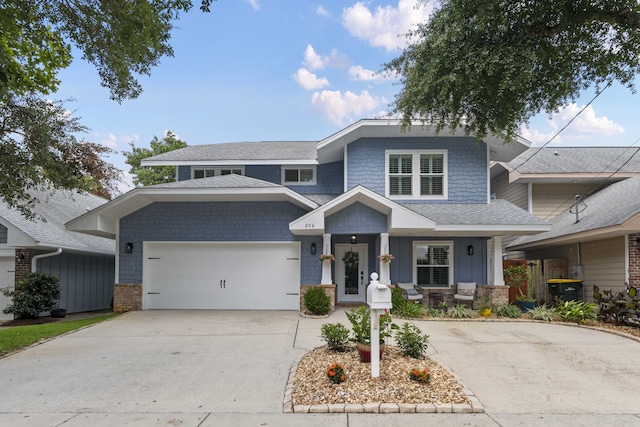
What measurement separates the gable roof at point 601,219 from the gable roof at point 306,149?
2887mm

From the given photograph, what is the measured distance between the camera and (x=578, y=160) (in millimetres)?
17062

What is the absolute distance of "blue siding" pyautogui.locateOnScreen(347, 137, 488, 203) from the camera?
1321 centimetres

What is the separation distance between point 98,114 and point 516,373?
10.7m

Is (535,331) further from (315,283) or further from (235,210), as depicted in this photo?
(235,210)

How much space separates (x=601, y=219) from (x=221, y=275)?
11.1m

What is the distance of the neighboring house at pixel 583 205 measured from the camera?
11.2m

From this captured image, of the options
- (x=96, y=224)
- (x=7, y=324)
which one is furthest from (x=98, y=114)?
(x=7, y=324)

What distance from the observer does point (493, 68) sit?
645cm

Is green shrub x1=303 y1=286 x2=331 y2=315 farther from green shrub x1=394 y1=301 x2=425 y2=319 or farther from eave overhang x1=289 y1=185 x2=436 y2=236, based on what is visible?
green shrub x1=394 y1=301 x2=425 y2=319

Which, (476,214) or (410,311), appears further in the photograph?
(476,214)

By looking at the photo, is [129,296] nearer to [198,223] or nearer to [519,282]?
[198,223]

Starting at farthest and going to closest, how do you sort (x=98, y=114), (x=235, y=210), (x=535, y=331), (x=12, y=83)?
(x=235, y=210), (x=98, y=114), (x=535, y=331), (x=12, y=83)

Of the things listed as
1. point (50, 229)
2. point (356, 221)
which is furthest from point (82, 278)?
point (356, 221)

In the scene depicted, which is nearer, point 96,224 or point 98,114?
point 98,114
